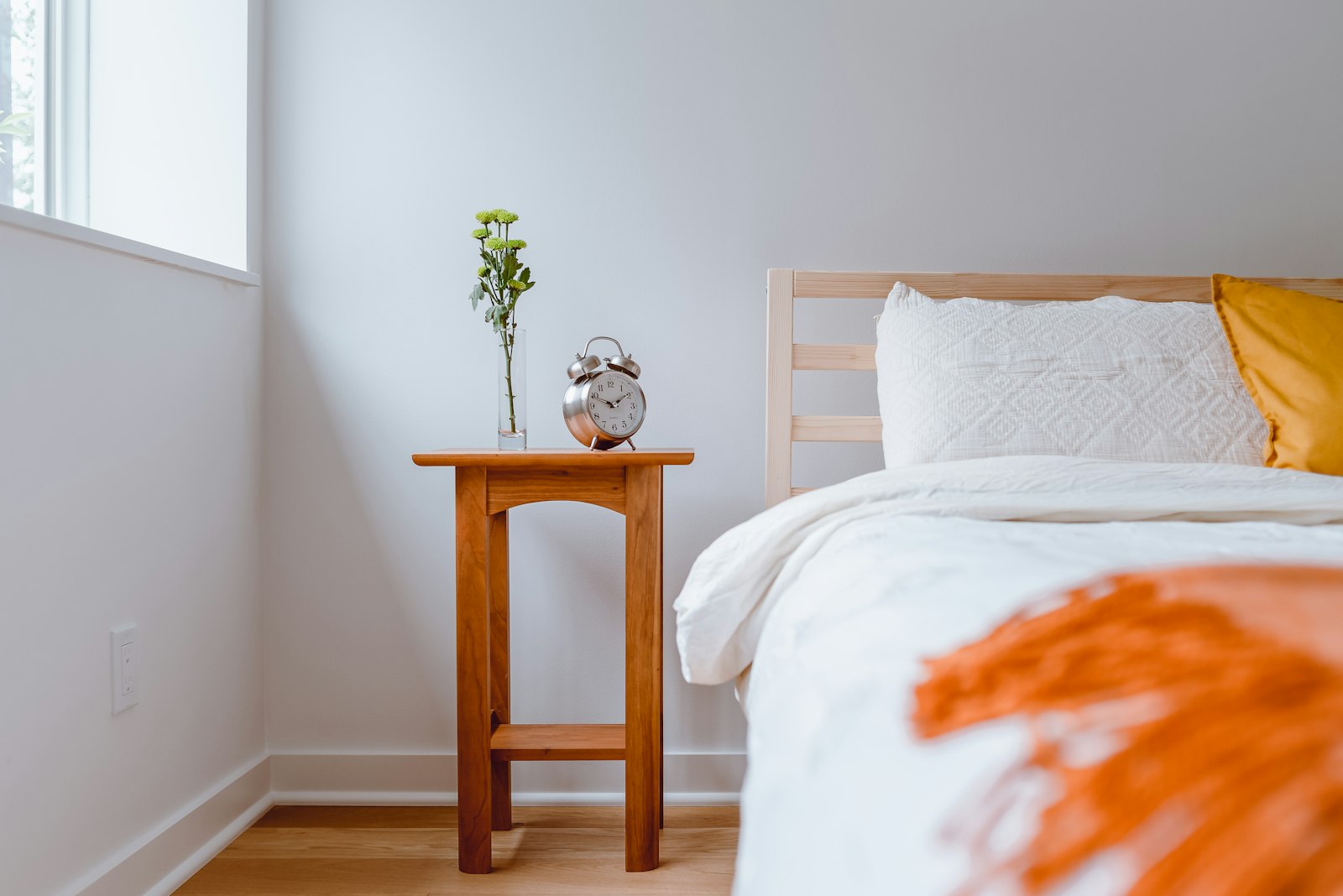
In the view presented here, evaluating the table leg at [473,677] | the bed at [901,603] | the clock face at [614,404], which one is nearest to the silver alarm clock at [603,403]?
the clock face at [614,404]

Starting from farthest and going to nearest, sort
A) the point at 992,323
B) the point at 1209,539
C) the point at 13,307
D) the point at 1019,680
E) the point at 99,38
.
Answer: the point at 99,38 < the point at 992,323 < the point at 13,307 < the point at 1209,539 < the point at 1019,680

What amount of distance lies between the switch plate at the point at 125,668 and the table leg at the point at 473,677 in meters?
0.48

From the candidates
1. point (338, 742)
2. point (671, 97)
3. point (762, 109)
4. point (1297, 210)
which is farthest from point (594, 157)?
point (1297, 210)

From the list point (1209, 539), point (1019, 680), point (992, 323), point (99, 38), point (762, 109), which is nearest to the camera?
point (1019, 680)

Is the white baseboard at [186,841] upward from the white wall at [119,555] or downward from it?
downward

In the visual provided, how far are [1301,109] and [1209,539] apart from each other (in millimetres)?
1582

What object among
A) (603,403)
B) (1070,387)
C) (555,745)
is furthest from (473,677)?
(1070,387)

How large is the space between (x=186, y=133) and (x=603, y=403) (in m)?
1.02

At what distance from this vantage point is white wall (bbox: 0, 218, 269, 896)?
114 cm

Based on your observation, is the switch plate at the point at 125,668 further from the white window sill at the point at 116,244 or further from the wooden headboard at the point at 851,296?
the wooden headboard at the point at 851,296

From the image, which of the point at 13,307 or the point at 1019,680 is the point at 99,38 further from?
the point at 1019,680

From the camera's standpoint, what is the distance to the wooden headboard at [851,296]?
1.67 metres

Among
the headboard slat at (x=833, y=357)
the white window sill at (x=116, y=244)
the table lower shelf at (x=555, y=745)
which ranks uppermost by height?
the white window sill at (x=116, y=244)

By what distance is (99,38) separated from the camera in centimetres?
165
